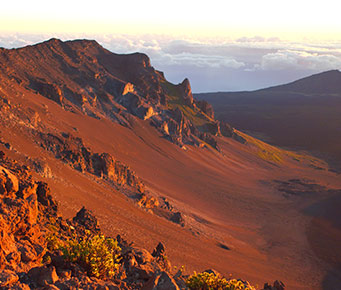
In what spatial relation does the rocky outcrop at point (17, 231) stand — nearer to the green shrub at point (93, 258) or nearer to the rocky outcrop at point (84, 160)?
the green shrub at point (93, 258)

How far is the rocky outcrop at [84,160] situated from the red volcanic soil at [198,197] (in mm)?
1016

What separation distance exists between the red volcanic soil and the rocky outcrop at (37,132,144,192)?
1016 mm

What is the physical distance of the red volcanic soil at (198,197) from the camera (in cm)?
2796

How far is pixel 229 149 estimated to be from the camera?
90.2 meters

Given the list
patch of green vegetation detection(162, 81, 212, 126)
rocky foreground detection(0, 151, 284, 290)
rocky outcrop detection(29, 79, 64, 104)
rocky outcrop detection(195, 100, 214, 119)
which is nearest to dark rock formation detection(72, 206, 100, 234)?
rocky foreground detection(0, 151, 284, 290)

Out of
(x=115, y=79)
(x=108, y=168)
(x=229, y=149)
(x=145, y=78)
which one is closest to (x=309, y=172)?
(x=229, y=149)

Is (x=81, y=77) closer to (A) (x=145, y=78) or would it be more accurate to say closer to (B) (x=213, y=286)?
(A) (x=145, y=78)

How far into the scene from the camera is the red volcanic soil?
91.7 feet

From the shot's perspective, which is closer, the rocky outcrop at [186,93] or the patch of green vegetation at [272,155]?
the patch of green vegetation at [272,155]

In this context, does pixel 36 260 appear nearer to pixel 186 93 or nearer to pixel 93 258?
pixel 93 258

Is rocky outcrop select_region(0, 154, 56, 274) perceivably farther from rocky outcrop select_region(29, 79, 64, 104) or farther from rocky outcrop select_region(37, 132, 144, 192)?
rocky outcrop select_region(29, 79, 64, 104)

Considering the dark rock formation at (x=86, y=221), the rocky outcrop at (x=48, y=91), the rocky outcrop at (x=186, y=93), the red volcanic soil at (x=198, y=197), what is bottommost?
the red volcanic soil at (x=198, y=197)

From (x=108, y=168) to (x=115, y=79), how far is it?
4581 centimetres

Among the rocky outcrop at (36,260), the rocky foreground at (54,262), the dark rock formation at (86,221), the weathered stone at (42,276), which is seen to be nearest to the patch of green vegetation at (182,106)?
the dark rock formation at (86,221)
